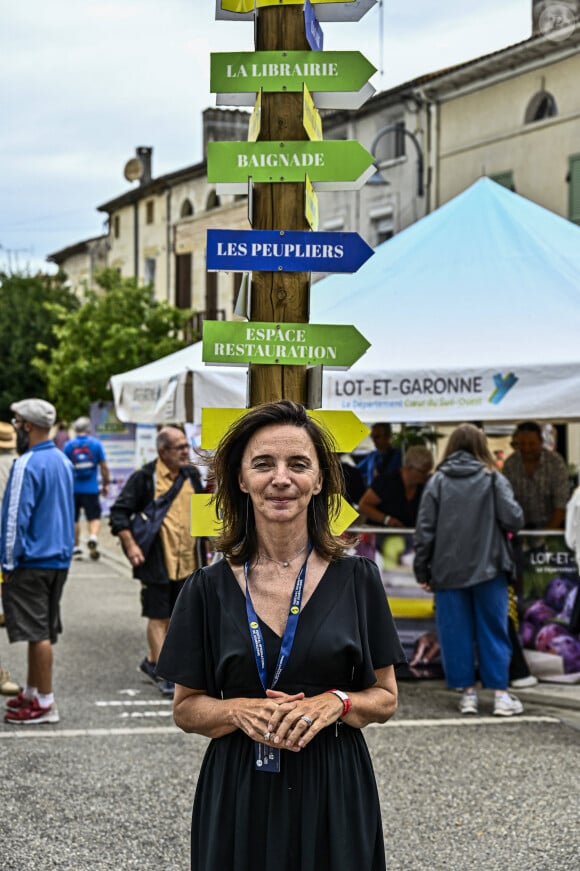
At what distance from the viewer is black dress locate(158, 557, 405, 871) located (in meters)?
3.16

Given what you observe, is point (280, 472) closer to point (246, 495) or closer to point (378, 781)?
point (246, 495)

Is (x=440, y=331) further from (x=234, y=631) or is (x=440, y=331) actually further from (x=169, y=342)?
(x=169, y=342)

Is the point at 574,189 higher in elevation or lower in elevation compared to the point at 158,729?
higher

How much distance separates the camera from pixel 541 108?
25.7m

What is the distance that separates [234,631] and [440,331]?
274 inches

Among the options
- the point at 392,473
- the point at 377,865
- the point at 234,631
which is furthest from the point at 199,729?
the point at 392,473

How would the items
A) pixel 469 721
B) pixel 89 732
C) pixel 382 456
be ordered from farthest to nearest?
pixel 382 456
pixel 469 721
pixel 89 732

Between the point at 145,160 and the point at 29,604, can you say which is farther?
the point at 145,160

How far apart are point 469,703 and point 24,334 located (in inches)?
1619

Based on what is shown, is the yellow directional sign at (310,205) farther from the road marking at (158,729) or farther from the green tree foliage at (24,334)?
the green tree foliage at (24,334)

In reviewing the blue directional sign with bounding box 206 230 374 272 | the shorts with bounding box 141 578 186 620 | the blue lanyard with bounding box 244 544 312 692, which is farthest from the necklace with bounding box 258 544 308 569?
the shorts with bounding box 141 578 186 620

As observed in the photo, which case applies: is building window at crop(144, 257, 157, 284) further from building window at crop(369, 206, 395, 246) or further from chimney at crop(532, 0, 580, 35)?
chimney at crop(532, 0, 580, 35)

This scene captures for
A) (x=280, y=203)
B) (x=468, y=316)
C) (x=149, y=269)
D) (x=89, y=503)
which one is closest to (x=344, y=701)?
(x=280, y=203)

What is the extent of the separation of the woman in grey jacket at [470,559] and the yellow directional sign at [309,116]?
181 inches
